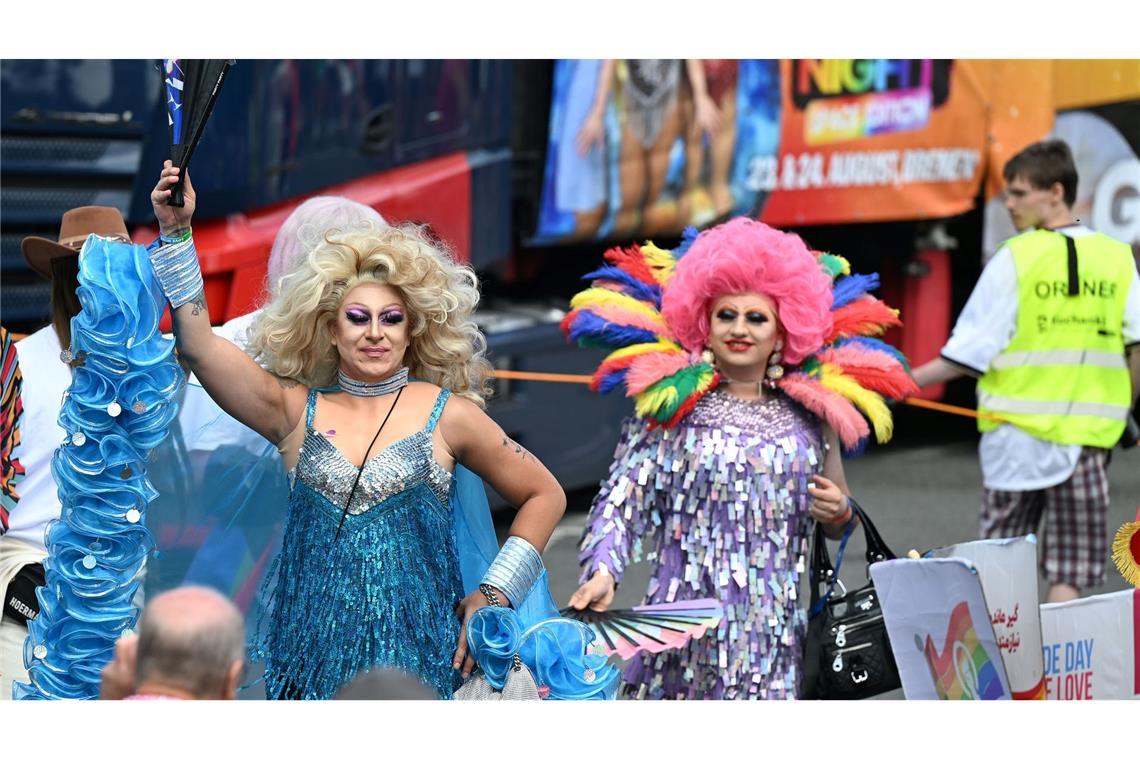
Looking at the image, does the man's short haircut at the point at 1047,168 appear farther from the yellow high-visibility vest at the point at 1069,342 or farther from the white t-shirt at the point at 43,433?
the white t-shirt at the point at 43,433

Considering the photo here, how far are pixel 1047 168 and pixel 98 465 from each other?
3904mm

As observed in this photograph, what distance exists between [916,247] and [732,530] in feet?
18.0

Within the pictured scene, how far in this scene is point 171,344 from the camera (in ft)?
10.8

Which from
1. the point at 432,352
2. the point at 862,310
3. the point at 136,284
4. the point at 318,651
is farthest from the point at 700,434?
the point at 136,284

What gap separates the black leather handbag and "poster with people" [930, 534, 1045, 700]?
270 mm

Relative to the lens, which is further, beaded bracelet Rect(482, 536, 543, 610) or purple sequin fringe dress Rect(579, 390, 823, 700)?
A: purple sequin fringe dress Rect(579, 390, 823, 700)

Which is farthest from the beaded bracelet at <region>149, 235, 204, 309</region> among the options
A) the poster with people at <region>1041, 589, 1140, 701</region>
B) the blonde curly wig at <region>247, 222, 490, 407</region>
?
the poster with people at <region>1041, 589, 1140, 701</region>

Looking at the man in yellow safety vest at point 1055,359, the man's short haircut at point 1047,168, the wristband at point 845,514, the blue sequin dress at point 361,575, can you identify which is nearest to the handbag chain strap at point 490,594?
the blue sequin dress at point 361,575

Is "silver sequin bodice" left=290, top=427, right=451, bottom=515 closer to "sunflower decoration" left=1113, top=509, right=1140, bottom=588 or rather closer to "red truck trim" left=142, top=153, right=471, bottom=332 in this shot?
"sunflower decoration" left=1113, top=509, right=1140, bottom=588

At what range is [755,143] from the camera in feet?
26.8

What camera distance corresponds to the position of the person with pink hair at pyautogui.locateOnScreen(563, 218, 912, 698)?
4.12m

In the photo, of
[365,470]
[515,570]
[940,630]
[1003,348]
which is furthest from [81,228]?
[1003,348]

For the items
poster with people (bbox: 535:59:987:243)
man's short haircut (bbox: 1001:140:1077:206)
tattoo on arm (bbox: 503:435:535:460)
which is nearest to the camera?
tattoo on arm (bbox: 503:435:535:460)
